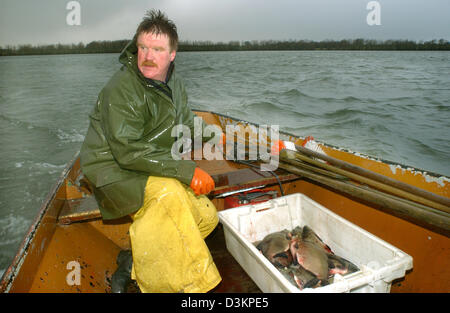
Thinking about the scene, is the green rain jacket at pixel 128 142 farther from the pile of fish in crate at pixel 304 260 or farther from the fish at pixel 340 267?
the fish at pixel 340 267

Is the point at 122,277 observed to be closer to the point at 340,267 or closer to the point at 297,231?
the point at 297,231

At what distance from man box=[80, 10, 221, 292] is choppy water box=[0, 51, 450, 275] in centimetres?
429

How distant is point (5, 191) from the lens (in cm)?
770

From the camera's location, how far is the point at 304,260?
2.39 meters

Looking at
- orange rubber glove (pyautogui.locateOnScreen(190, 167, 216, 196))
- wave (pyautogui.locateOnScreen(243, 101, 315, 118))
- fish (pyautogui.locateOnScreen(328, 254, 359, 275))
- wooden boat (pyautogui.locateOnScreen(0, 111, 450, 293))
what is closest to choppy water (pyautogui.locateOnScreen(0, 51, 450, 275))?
wave (pyautogui.locateOnScreen(243, 101, 315, 118))

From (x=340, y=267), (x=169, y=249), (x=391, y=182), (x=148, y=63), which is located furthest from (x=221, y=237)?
(x=148, y=63)

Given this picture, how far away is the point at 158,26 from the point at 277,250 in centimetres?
211

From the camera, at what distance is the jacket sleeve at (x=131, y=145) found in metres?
2.06

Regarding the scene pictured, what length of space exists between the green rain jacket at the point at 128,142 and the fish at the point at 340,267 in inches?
54.0

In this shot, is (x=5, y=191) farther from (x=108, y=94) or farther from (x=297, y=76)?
(x=297, y=76)

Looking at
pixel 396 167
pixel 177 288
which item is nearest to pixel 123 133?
pixel 177 288

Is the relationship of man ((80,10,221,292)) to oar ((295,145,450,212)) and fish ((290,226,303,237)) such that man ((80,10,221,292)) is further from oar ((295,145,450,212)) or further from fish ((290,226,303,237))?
oar ((295,145,450,212))

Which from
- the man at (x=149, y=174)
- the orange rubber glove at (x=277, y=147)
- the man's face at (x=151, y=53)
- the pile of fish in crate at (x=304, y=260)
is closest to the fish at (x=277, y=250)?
the pile of fish in crate at (x=304, y=260)
